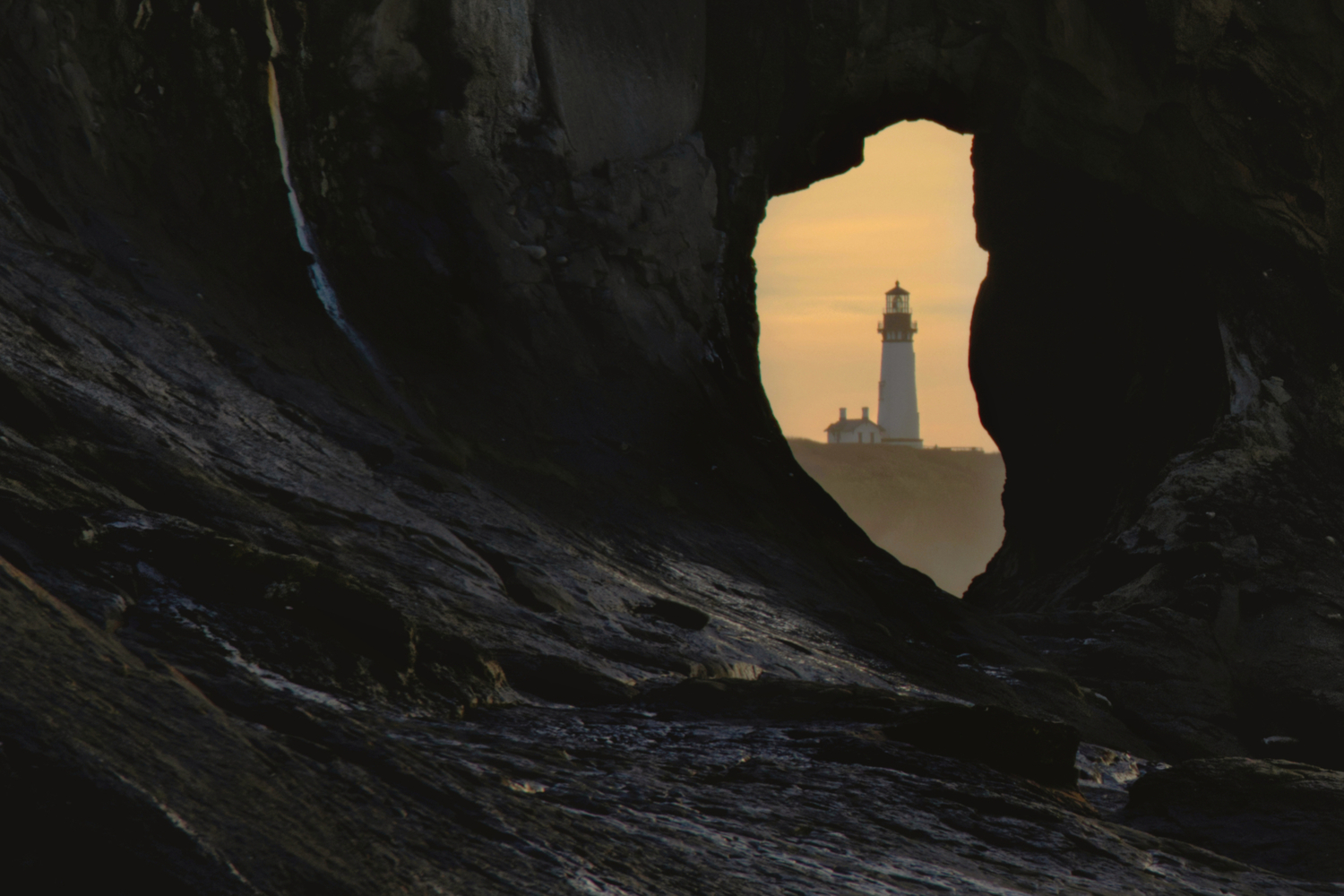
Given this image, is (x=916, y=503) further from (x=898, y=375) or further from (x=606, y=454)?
(x=606, y=454)

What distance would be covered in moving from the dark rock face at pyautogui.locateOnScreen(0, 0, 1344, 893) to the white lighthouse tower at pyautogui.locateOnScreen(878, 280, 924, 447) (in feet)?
177

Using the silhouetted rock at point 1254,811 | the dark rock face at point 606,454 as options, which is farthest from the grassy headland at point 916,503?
the silhouetted rock at point 1254,811

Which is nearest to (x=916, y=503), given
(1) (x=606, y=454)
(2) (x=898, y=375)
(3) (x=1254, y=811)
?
(2) (x=898, y=375)

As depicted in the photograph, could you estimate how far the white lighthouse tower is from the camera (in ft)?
250

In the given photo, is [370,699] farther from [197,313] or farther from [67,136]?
[67,136]

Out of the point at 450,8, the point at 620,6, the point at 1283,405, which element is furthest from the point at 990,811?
the point at 1283,405

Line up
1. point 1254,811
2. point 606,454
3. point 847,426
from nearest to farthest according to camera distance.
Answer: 1. point 1254,811
2. point 606,454
3. point 847,426

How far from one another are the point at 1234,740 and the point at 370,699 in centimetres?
1023

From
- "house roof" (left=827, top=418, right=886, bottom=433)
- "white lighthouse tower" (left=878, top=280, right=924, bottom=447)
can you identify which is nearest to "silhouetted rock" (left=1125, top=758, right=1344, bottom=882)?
"white lighthouse tower" (left=878, top=280, right=924, bottom=447)

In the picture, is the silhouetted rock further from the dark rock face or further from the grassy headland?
the grassy headland

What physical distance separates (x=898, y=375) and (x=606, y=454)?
64.5 meters

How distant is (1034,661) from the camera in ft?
43.9

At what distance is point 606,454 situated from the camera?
42.8ft

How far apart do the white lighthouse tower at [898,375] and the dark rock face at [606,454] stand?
53.9 m
